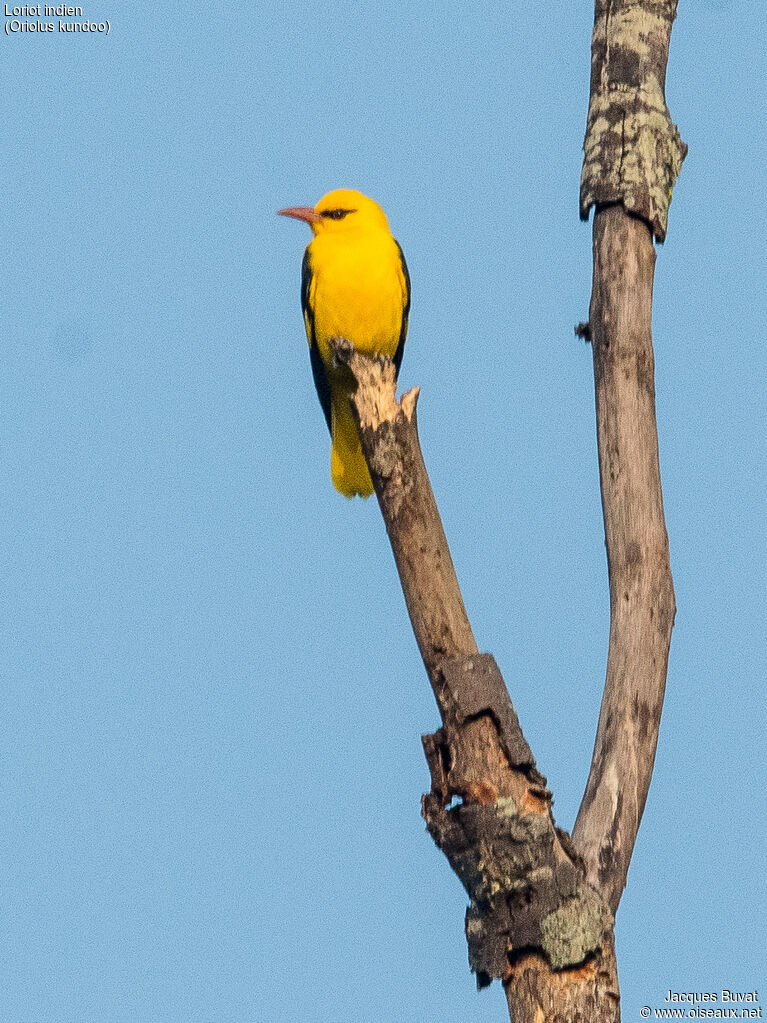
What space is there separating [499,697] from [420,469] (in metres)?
0.85

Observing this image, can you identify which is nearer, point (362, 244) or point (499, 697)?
point (499, 697)

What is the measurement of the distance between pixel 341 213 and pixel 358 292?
659 millimetres

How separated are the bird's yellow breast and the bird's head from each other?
3.1 inches

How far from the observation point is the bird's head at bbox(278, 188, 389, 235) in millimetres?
7129

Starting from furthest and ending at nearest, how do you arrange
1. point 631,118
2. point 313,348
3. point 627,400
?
point 313,348 → point 631,118 → point 627,400

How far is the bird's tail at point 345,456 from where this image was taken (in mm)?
6656

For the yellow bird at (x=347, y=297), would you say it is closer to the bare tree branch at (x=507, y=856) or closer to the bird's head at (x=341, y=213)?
the bird's head at (x=341, y=213)

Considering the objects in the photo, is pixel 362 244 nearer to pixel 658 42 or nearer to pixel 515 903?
pixel 658 42

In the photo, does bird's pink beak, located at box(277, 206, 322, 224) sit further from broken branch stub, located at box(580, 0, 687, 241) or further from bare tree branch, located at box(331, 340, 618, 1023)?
bare tree branch, located at box(331, 340, 618, 1023)

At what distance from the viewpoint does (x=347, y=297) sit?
22.2ft

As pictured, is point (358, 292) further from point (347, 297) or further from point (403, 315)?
point (403, 315)

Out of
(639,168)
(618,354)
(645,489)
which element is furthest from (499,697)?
(639,168)

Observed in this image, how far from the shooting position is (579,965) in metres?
3.83

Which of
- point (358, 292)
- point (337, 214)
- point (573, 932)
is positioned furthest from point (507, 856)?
point (337, 214)
